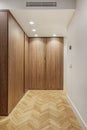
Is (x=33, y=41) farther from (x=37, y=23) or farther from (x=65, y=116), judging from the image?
(x=65, y=116)

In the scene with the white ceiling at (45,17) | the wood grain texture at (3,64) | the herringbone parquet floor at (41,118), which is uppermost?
the white ceiling at (45,17)

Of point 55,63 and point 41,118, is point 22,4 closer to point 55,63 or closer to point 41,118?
point 41,118

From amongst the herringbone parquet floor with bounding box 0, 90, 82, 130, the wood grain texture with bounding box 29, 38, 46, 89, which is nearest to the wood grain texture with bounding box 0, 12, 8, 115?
the herringbone parquet floor with bounding box 0, 90, 82, 130

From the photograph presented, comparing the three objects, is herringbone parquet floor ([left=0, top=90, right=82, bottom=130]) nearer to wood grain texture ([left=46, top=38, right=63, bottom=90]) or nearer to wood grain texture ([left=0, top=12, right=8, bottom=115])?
wood grain texture ([left=0, top=12, right=8, bottom=115])

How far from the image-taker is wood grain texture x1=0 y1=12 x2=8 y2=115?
3645mm

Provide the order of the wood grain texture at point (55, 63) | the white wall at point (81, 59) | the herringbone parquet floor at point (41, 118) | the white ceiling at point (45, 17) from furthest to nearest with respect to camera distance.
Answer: the wood grain texture at point (55, 63) → the white ceiling at point (45, 17) → the herringbone parquet floor at point (41, 118) → the white wall at point (81, 59)

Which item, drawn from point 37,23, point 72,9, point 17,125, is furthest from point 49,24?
point 17,125

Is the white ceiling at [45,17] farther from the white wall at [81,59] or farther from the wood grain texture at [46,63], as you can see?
the wood grain texture at [46,63]

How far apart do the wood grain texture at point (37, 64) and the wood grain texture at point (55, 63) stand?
26cm

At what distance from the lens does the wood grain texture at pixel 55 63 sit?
23.0 ft

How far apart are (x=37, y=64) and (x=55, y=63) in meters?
0.79

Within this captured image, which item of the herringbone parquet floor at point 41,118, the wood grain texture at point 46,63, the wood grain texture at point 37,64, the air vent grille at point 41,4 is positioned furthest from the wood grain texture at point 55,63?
the air vent grille at point 41,4

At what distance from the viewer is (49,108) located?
429cm

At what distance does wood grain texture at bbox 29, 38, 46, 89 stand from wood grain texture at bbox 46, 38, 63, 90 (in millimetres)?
263
